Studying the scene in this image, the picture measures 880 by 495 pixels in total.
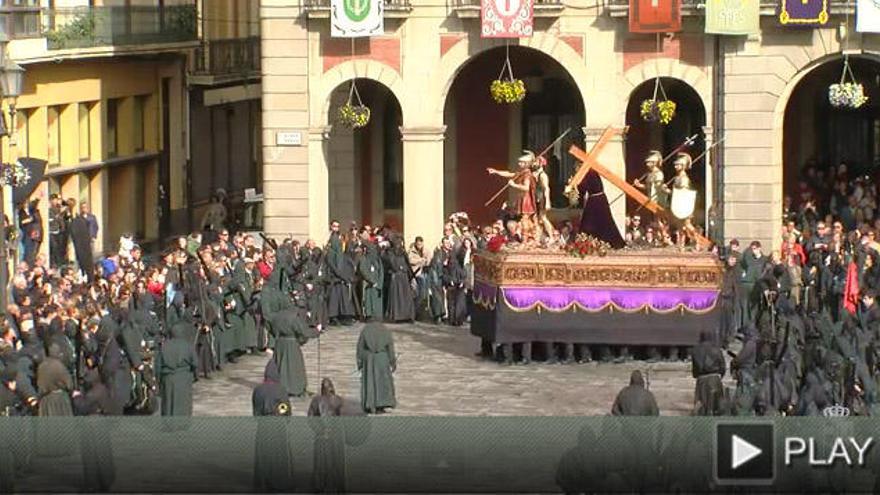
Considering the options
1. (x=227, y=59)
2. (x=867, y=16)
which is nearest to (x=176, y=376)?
(x=867, y=16)

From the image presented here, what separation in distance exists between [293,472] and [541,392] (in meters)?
11.0

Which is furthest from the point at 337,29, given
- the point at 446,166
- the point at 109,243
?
the point at 109,243

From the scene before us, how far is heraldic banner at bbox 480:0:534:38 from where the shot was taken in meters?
52.8

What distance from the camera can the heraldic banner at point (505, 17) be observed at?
52.8 metres

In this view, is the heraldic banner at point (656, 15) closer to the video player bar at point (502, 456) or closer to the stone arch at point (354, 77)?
the stone arch at point (354, 77)

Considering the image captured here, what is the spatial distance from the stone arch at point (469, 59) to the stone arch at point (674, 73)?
37.0 inches

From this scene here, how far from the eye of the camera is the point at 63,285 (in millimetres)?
42438

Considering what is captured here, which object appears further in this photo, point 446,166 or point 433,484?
point 446,166

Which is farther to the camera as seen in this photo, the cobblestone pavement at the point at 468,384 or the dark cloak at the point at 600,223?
the dark cloak at the point at 600,223

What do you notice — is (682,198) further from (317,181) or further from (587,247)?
(317,181)

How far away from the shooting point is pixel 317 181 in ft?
177

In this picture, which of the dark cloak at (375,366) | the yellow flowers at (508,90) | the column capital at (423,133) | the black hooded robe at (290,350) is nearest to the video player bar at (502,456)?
the dark cloak at (375,366)

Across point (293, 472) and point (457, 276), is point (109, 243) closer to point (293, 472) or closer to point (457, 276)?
point (457, 276)

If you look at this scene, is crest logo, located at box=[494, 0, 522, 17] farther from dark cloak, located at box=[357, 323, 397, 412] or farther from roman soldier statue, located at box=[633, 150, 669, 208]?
dark cloak, located at box=[357, 323, 397, 412]
